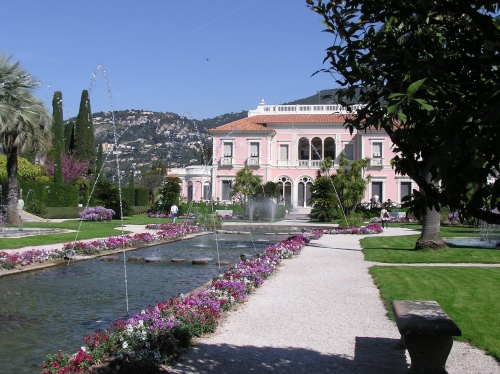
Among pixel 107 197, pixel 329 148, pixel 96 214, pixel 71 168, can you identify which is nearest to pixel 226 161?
pixel 329 148

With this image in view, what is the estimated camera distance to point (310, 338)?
22.4ft

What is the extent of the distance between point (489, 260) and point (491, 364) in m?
9.86

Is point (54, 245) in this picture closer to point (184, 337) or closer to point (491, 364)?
point (184, 337)

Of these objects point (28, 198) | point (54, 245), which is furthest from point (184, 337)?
point (28, 198)

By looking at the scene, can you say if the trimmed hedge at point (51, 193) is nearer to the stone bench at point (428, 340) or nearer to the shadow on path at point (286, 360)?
the shadow on path at point (286, 360)

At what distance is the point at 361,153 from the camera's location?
5412 cm

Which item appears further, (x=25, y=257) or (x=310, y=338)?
(x=25, y=257)

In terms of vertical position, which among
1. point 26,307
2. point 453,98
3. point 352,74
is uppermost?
point 352,74

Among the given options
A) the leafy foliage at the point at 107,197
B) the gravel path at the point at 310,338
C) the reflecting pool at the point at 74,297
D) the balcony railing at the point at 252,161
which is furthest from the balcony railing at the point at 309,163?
the gravel path at the point at 310,338

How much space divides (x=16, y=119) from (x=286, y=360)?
2348 centimetres

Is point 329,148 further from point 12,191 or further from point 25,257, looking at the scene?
point 25,257

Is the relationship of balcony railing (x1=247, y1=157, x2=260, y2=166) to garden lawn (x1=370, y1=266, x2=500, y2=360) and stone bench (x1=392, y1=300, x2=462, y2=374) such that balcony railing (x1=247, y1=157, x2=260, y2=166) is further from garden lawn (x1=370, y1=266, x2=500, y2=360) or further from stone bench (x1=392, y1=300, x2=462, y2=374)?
stone bench (x1=392, y1=300, x2=462, y2=374)

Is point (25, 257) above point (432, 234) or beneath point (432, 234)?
beneath

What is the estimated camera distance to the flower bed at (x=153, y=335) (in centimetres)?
530
